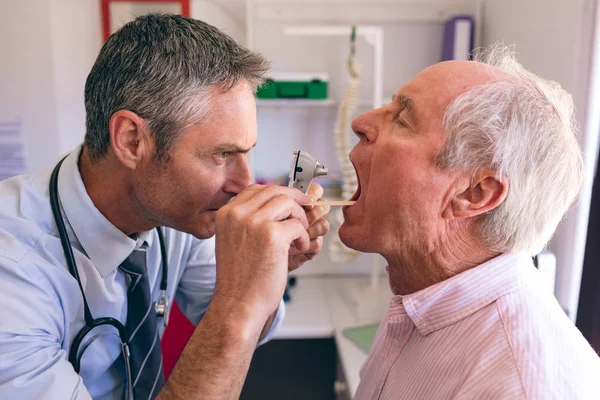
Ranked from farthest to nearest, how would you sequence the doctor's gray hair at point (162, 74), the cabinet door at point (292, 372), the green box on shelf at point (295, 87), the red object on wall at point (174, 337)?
the cabinet door at point (292, 372)
the green box on shelf at point (295, 87)
the red object on wall at point (174, 337)
the doctor's gray hair at point (162, 74)

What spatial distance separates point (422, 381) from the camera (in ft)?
3.01

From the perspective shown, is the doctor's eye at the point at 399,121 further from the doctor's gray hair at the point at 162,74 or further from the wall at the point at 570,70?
the wall at the point at 570,70

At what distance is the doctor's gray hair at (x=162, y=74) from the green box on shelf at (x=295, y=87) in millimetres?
1124

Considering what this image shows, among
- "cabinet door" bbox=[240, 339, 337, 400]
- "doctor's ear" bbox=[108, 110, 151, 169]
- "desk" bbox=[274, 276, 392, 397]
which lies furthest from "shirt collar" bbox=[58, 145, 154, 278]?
"cabinet door" bbox=[240, 339, 337, 400]

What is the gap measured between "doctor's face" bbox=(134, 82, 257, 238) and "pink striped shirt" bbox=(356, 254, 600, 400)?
1.61ft

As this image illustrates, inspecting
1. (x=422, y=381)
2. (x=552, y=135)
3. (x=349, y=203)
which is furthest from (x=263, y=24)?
(x=422, y=381)

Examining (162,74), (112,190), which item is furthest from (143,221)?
(162,74)

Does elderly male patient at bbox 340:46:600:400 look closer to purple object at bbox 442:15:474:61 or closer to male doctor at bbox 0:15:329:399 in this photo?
male doctor at bbox 0:15:329:399

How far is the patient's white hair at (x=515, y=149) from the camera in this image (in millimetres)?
896

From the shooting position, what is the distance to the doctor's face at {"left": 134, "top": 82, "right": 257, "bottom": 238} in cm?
112

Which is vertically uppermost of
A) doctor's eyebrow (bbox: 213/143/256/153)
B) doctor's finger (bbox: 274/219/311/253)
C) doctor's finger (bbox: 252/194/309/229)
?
doctor's eyebrow (bbox: 213/143/256/153)

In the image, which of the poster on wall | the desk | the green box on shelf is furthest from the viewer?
the poster on wall

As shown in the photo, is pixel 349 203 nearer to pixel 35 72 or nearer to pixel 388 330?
pixel 388 330

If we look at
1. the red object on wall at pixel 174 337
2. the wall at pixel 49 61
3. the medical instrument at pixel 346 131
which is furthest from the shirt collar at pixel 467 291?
the wall at pixel 49 61
